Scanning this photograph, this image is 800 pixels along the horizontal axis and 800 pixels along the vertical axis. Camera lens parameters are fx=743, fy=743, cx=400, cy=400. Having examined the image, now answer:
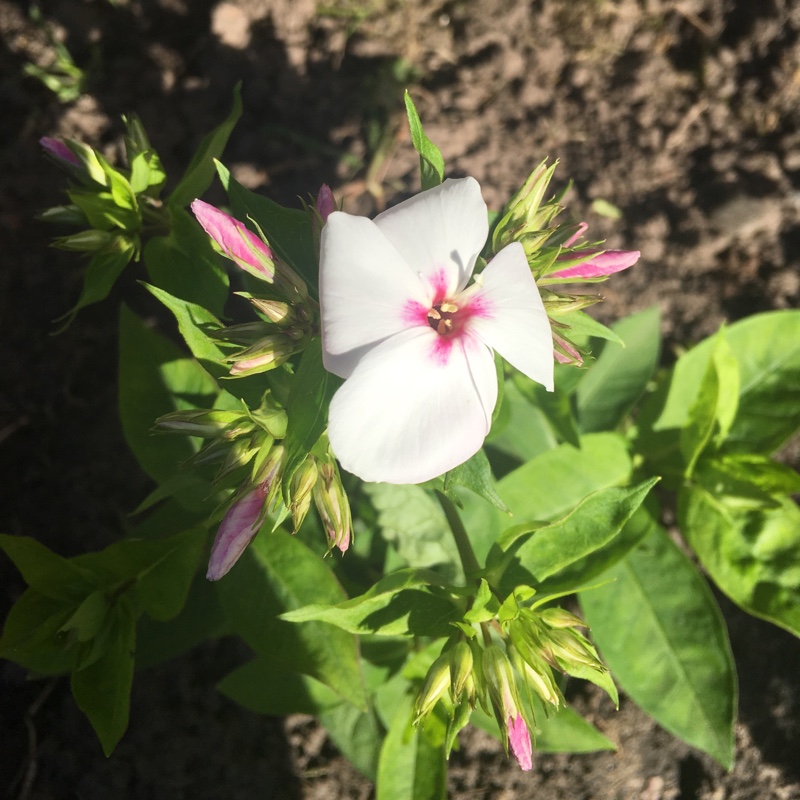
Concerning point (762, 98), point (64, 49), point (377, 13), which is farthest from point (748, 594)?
point (64, 49)

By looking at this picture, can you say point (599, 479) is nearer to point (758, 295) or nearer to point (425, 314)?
point (425, 314)

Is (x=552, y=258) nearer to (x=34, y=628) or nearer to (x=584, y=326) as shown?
(x=584, y=326)

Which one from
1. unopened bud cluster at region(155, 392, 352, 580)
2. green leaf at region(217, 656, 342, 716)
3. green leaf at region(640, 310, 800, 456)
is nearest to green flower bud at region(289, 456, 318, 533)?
unopened bud cluster at region(155, 392, 352, 580)

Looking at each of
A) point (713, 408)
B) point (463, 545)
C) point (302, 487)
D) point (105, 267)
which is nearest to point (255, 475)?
point (302, 487)

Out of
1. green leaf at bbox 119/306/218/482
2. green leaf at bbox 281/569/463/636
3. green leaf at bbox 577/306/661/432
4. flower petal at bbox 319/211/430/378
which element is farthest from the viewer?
green leaf at bbox 577/306/661/432

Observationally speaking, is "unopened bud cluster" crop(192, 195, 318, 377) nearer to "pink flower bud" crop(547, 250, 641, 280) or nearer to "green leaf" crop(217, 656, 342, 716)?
"pink flower bud" crop(547, 250, 641, 280)

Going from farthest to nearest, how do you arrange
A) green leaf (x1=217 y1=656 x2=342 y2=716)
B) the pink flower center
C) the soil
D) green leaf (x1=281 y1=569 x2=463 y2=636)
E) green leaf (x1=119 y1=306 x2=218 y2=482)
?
the soil < green leaf (x1=217 y1=656 x2=342 y2=716) < green leaf (x1=119 y1=306 x2=218 y2=482) < green leaf (x1=281 y1=569 x2=463 y2=636) < the pink flower center

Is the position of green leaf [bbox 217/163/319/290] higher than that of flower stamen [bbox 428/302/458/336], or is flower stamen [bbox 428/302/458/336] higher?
green leaf [bbox 217/163/319/290]
